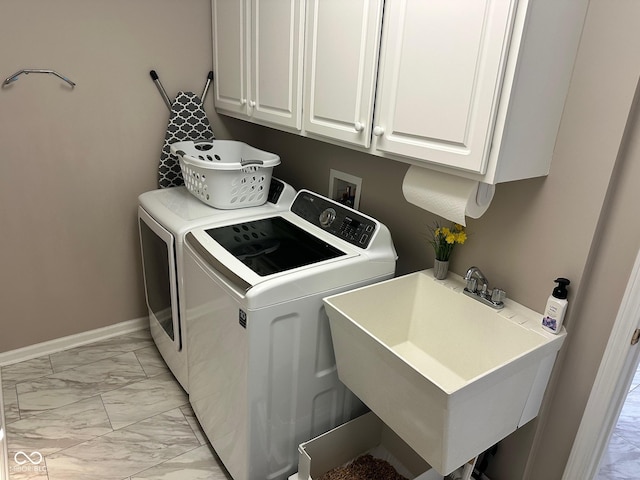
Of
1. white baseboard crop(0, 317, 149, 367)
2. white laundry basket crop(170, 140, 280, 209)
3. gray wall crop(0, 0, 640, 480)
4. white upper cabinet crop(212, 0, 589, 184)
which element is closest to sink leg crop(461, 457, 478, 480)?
gray wall crop(0, 0, 640, 480)

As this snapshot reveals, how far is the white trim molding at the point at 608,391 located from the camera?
1.29 meters

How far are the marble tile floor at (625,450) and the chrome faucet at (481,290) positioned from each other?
2.82ft

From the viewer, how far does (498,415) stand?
4.35ft

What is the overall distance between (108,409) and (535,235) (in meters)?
1.97

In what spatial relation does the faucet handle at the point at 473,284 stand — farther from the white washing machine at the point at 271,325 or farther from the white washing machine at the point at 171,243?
the white washing machine at the point at 171,243

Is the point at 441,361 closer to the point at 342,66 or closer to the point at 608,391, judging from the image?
the point at 608,391

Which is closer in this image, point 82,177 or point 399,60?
point 399,60

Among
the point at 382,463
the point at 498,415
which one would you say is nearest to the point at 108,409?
the point at 382,463

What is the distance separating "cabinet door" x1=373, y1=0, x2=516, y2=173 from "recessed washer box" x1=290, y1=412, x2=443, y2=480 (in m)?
1.07

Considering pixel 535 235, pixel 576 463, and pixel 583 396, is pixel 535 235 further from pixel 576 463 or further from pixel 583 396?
pixel 576 463

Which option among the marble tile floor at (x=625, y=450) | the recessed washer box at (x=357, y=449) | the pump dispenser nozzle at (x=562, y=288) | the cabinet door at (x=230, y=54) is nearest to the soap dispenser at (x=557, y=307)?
the pump dispenser nozzle at (x=562, y=288)

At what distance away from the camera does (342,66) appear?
5.20 feet

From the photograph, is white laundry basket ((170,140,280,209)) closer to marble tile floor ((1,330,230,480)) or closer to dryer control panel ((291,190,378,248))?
dryer control panel ((291,190,378,248))

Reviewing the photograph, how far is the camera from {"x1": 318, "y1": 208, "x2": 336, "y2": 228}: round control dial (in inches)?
74.0
